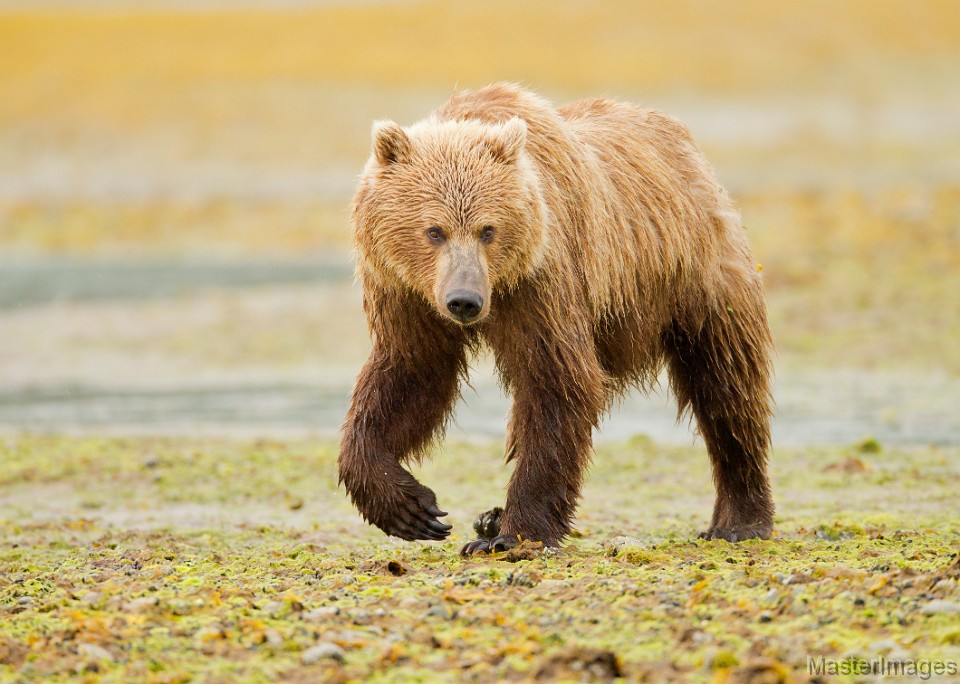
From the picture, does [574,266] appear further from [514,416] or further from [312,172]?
[312,172]

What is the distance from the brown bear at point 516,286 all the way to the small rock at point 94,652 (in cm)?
199

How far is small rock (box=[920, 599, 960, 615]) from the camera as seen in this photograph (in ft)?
14.9

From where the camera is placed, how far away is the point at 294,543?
7.29 meters

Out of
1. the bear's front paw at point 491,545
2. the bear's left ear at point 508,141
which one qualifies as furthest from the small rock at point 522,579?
the bear's left ear at point 508,141

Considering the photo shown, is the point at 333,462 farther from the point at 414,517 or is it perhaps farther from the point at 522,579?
the point at 522,579

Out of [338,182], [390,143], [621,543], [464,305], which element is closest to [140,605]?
[464,305]

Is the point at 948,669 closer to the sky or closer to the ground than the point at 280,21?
closer to the ground

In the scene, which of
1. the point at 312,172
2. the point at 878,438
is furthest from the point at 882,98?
the point at 878,438

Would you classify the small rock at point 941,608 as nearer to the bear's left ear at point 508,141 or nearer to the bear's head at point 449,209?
the bear's head at point 449,209

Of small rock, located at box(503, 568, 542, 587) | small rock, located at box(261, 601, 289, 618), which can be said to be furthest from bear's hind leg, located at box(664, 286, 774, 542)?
small rock, located at box(261, 601, 289, 618)

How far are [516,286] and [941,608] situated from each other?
2355 millimetres

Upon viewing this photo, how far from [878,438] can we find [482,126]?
17.8 ft

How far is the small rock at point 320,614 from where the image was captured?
4832 mm

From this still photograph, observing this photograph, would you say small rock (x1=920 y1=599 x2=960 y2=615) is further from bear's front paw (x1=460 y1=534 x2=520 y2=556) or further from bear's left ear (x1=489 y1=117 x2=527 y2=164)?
bear's left ear (x1=489 y1=117 x2=527 y2=164)
